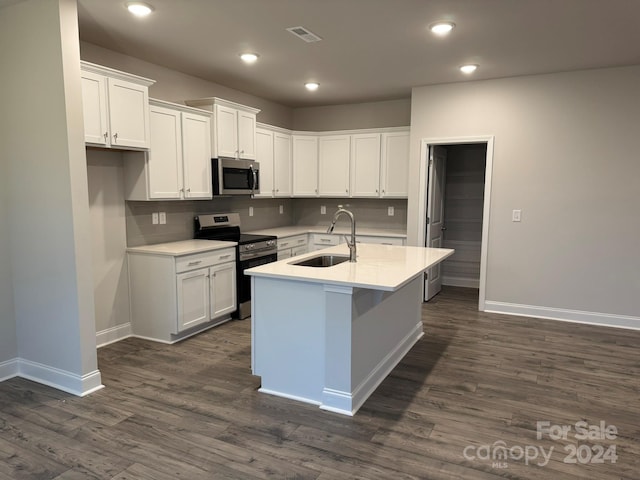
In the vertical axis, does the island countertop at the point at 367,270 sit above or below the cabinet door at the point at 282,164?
below

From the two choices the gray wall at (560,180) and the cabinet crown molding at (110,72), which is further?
the gray wall at (560,180)

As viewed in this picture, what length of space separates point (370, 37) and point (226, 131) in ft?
6.34

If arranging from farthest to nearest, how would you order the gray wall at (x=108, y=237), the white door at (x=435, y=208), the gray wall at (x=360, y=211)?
the gray wall at (x=360, y=211), the white door at (x=435, y=208), the gray wall at (x=108, y=237)

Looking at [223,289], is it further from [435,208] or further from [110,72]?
[435,208]

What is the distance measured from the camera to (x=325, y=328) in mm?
2805

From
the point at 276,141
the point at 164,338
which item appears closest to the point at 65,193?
the point at 164,338

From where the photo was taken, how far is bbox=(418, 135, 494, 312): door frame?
16.3 ft

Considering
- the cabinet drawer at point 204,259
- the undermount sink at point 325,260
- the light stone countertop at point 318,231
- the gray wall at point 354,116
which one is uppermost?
the gray wall at point 354,116

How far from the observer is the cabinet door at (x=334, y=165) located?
6.04 m

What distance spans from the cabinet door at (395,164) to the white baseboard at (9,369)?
437 cm

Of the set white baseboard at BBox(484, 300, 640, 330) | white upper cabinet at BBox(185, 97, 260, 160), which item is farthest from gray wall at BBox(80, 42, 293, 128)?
white baseboard at BBox(484, 300, 640, 330)

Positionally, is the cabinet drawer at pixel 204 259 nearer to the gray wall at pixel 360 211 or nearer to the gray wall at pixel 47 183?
the gray wall at pixel 47 183

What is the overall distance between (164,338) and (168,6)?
277 centimetres

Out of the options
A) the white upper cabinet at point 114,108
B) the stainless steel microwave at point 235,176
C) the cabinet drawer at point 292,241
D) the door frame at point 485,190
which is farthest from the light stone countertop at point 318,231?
the white upper cabinet at point 114,108
